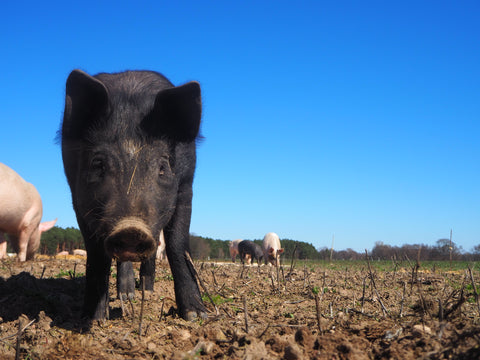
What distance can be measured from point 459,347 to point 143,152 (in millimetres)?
2510

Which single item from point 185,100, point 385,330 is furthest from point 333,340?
point 185,100

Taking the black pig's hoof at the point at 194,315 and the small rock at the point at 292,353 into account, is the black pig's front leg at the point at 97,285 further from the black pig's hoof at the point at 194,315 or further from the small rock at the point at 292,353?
the small rock at the point at 292,353

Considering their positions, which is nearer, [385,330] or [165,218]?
[385,330]

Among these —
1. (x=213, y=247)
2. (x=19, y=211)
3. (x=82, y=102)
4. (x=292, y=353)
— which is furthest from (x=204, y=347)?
(x=213, y=247)

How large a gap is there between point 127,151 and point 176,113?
59 cm

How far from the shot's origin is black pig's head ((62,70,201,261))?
3.34m

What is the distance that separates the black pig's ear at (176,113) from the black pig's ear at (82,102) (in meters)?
0.39

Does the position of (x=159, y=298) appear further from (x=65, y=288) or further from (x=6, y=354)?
(x=6, y=354)

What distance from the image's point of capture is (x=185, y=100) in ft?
12.8

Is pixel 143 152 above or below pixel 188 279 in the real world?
above

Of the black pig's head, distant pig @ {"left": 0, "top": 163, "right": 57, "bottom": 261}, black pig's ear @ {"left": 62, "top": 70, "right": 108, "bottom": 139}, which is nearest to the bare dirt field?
the black pig's head

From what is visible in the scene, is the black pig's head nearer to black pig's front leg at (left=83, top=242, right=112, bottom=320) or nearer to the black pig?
the black pig

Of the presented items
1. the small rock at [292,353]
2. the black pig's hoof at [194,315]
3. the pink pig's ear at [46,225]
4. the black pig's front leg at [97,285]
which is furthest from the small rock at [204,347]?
the pink pig's ear at [46,225]

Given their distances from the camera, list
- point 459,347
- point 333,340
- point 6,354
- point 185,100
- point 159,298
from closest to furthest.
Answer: point 459,347
point 333,340
point 6,354
point 185,100
point 159,298
